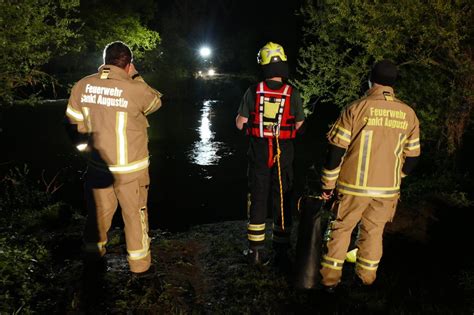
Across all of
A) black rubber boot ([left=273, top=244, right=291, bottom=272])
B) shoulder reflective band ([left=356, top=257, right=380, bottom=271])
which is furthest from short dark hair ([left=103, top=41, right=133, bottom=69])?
shoulder reflective band ([left=356, top=257, right=380, bottom=271])

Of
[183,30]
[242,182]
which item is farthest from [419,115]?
[183,30]

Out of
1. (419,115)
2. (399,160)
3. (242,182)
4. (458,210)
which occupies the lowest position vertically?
(242,182)

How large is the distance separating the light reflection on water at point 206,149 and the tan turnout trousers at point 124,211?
8.97m

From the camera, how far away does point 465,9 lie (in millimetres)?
7129

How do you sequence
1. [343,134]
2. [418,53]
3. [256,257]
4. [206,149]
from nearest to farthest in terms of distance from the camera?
1. [343,134]
2. [256,257]
3. [418,53]
4. [206,149]

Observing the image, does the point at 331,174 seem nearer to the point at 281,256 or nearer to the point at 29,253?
the point at 281,256

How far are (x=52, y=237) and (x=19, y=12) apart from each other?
139 inches

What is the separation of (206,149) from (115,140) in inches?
444

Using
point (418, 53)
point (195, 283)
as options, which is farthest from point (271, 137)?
point (418, 53)

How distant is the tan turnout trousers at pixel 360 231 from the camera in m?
3.86

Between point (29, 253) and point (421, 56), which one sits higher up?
point (421, 56)

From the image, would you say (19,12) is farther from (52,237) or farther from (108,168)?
(108,168)

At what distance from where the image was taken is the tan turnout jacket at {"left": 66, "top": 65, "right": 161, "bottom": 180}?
375 centimetres

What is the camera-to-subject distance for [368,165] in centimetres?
376
